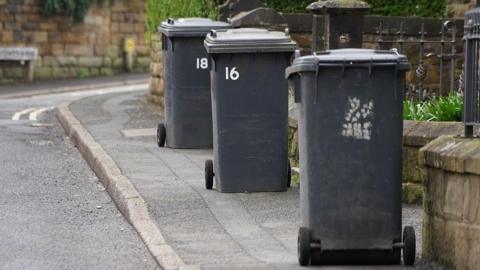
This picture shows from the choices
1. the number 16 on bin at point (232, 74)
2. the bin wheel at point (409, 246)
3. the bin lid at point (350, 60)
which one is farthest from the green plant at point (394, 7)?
the bin wheel at point (409, 246)

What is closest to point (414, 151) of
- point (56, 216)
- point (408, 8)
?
point (56, 216)

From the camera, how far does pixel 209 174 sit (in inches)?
435

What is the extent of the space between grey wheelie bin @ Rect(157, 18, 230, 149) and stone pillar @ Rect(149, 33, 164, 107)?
529 cm

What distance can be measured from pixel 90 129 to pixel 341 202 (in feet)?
29.6

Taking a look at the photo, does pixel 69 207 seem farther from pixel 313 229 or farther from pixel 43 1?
pixel 43 1

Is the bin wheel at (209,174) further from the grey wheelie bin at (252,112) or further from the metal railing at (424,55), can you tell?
the metal railing at (424,55)

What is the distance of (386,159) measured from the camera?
7.83 metres

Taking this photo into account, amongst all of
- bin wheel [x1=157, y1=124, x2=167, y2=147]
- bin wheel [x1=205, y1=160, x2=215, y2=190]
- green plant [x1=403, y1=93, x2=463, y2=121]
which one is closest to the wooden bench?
bin wheel [x1=157, y1=124, x2=167, y2=147]

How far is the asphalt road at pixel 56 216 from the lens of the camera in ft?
27.8

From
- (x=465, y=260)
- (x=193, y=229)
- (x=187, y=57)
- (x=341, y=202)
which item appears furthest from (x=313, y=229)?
(x=187, y=57)

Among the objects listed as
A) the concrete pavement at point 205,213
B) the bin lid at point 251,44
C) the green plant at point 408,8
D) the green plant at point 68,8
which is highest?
the bin lid at point 251,44

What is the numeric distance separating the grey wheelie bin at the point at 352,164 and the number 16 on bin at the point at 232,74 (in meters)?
2.93

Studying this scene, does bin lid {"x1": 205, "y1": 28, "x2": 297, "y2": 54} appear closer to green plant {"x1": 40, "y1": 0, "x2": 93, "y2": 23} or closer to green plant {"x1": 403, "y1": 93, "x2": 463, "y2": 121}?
green plant {"x1": 403, "y1": 93, "x2": 463, "y2": 121}

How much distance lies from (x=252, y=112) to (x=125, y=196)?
50.3 inches
